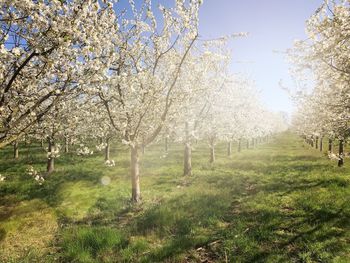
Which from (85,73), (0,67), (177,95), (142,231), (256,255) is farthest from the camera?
(177,95)

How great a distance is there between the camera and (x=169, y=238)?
37.3ft

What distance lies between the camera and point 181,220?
508 inches

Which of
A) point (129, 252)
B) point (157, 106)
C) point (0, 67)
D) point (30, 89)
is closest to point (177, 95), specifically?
point (157, 106)

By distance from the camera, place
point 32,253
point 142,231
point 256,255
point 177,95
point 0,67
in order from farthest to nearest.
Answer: point 177,95
point 142,231
point 32,253
point 256,255
point 0,67

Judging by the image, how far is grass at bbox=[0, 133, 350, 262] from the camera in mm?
9977

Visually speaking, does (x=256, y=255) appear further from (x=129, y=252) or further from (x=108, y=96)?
(x=108, y=96)

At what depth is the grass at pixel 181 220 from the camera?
9.98 meters

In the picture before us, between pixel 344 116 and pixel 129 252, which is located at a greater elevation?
pixel 344 116

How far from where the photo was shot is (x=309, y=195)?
1609 centimetres

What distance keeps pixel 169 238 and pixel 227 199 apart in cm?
590

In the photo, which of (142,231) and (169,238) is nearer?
(169,238)

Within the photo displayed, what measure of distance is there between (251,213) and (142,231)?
5.02 m

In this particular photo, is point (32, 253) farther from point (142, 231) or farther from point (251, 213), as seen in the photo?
point (251, 213)

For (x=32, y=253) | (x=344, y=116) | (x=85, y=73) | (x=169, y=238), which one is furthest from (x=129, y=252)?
(x=344, y=116)
